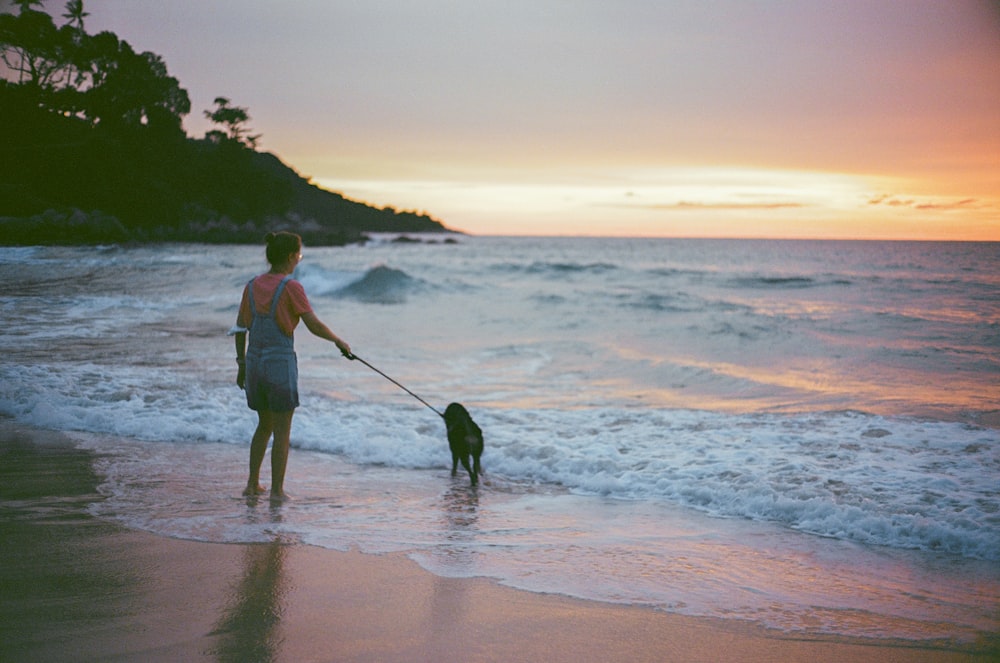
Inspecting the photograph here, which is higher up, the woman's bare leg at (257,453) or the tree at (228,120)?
the tree at (228,120)

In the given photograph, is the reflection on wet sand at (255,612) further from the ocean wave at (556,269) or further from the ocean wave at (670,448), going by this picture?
the ocean wave at (556,269)

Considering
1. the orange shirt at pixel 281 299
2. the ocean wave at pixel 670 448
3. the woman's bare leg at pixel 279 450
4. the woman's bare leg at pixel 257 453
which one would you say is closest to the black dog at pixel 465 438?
the ocean wave at pixel 670 448

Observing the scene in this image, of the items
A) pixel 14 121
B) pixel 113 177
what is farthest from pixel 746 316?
pixel 113 177

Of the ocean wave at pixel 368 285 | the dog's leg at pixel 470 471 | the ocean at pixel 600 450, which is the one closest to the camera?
the ocean at pixel 600 450

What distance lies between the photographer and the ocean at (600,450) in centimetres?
381

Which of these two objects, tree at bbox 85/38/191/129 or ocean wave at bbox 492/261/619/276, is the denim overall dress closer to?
ocean wave at bbox 492/261/619/276

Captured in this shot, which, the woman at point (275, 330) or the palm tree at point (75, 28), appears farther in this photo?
the palm tree at point (75, 28)

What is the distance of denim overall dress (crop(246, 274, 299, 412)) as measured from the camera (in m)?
4.57

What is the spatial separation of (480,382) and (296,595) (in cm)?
704

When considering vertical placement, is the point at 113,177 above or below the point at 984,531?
above

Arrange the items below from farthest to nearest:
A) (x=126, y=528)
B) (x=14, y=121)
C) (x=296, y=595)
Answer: (x=14, y=121), (x=126, y=528), (x=296, y=595)

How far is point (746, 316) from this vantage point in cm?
1733

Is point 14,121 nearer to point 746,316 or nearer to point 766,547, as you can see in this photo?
point 746,316

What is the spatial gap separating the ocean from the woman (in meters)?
0.72
